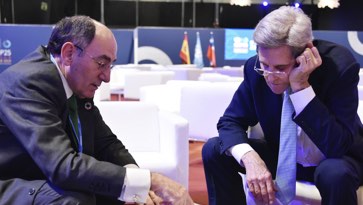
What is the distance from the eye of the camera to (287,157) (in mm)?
1760

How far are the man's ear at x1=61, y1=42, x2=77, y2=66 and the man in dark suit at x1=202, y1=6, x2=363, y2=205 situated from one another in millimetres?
→ 661

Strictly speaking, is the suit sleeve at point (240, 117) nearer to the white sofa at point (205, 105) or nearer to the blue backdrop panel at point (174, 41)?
the white sofa at point (205, 105)

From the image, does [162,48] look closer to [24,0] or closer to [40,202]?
[24,0]

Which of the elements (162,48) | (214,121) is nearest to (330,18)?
(162,48)

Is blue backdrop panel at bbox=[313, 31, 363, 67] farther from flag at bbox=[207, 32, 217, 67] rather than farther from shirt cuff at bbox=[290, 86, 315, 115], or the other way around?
→ shirt cuff at bbox=[290, 86, 315, 115]

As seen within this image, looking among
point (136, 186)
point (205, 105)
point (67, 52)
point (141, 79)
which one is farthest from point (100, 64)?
point (141, 79)

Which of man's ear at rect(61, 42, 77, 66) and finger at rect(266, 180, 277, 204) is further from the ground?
man's ear at rect(61, 42, 77, 66)

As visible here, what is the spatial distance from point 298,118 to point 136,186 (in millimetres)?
655

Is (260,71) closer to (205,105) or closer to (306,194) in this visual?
(306,194)

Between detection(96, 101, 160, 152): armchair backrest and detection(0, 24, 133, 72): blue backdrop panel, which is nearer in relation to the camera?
detection(96, 101, 160, 152): armchair backrest

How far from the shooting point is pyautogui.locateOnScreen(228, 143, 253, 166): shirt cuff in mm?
1807

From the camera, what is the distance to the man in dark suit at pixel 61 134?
1344 millimetres

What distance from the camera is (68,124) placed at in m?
1.54

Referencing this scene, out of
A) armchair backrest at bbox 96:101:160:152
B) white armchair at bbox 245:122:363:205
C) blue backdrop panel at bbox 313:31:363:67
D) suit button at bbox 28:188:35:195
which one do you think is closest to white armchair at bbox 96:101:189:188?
armchair backrest at bbox 96:101:160:152
